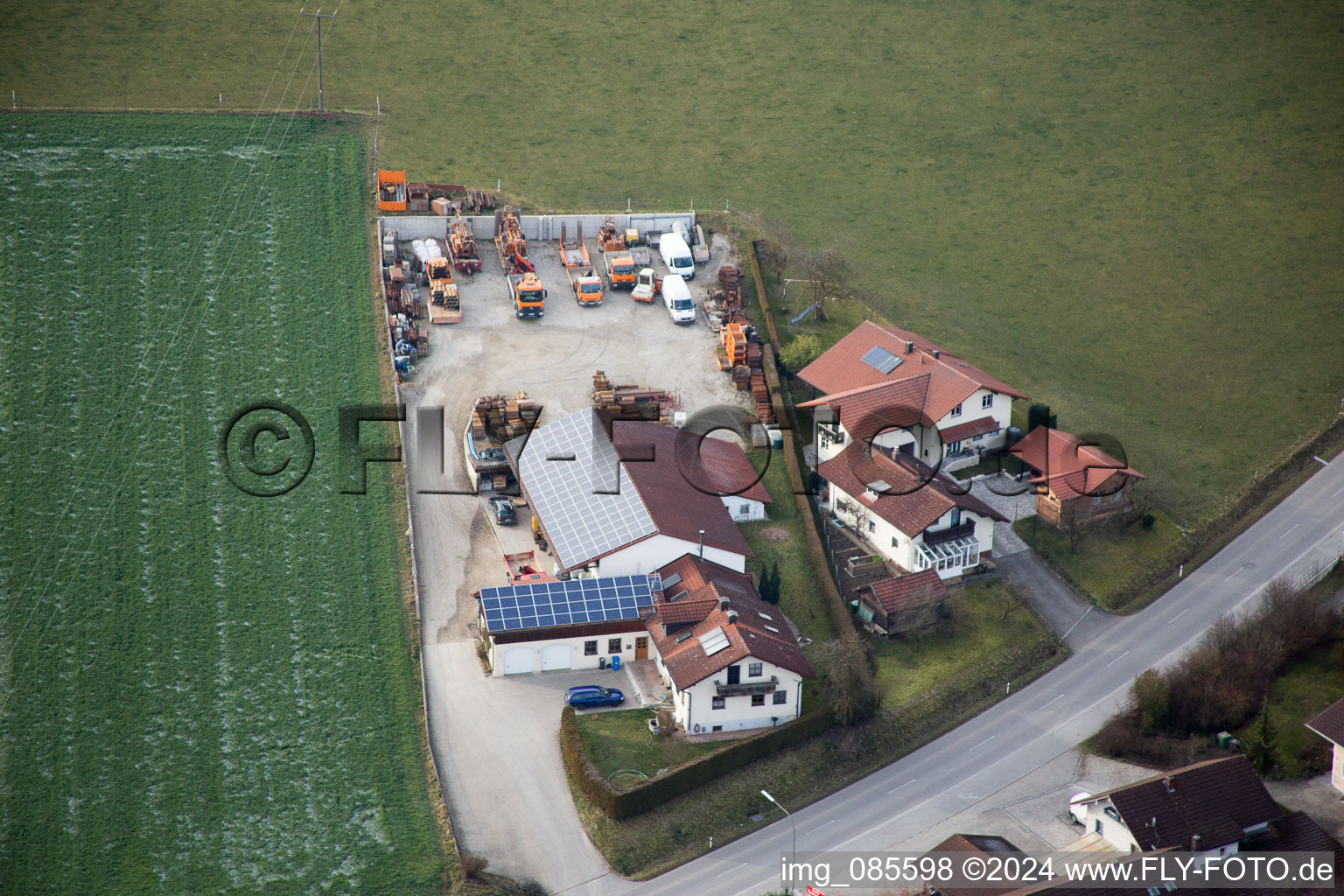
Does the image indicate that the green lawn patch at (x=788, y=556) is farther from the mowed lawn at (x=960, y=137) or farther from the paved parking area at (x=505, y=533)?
the mowed lawn at (x=960, y=137)

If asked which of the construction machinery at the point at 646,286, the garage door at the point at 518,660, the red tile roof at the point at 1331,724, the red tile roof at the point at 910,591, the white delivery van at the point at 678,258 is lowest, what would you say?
the red tile roof at the point at 1331,724

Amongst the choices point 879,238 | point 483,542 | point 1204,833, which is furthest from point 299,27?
point 1204,833

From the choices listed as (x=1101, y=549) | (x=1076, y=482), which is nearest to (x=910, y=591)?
(x=1101, y=549)

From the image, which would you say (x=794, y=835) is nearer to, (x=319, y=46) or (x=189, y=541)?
(x=189, y=541)

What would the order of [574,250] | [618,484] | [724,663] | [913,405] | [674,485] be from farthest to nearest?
[574,250] → [913,405] → [674,485] → [618,484] → [724,663]

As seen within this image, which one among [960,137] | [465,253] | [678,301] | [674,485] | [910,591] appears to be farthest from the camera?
[960,137]

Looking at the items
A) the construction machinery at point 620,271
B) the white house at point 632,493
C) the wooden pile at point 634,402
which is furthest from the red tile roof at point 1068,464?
the construction machinery at point 620,271

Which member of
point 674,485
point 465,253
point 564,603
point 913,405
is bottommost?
point 564,603

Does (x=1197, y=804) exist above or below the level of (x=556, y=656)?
below
